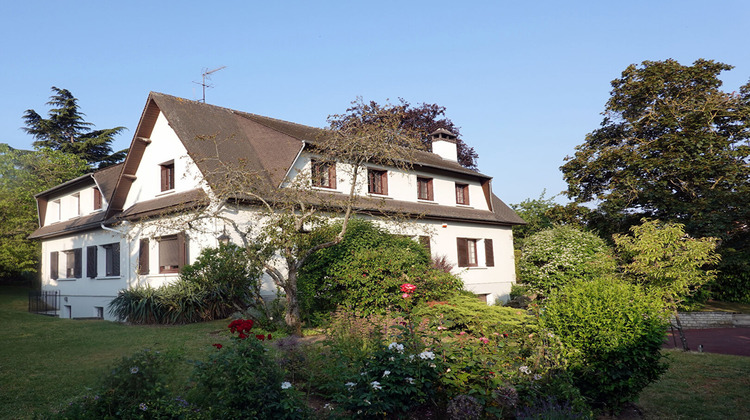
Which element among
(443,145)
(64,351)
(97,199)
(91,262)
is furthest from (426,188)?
(64,351)

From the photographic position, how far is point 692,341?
561 inches

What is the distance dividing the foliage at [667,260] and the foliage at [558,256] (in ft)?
21.8

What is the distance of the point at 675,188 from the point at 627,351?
777 inches

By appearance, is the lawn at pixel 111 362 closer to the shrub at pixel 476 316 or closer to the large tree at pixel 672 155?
the shrub at pixel 476 316

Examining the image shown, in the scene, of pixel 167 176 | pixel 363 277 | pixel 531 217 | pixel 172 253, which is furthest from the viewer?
pixel 531 217

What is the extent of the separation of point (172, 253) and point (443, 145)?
51.4 feet

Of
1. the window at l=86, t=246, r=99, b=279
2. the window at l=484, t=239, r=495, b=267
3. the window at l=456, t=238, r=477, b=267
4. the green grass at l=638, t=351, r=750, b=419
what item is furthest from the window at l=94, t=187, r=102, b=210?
the green grass at l=638, t=351, r=750, b=419

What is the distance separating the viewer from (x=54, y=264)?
950 inches

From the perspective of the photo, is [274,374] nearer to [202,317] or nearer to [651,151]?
[202,317]

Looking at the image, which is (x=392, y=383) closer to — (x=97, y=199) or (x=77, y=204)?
(x=97, y=199)

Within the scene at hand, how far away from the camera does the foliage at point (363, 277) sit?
12.4 m

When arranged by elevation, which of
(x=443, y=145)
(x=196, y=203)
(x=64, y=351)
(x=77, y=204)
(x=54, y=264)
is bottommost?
(x=64, y=351)

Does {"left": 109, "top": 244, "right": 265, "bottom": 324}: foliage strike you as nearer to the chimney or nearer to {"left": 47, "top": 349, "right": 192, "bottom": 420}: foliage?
{"left": 47, "top": 349, "right": 192, "bottom": 420}: foliage

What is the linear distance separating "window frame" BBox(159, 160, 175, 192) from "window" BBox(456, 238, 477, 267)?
496 inches
